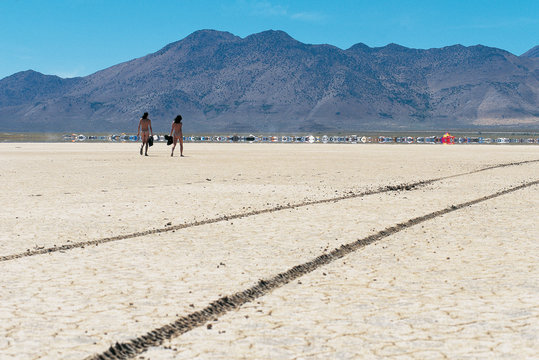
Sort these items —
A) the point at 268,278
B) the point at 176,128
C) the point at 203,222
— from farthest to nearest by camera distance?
1. the point at 176,128
2. the point at 203,222
3. the point at 268,278

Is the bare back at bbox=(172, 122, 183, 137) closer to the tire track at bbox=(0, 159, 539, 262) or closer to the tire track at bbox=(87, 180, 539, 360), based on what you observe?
the tire track at bbox=(0, 159, 539, 262)

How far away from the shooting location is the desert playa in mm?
4613

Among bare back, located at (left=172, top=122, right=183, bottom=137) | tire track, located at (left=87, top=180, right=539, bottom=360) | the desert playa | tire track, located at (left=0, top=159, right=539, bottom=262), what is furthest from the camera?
bare back, located at (left=172, top=122, right=183, bottom=137)

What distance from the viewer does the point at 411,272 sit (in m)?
6.85

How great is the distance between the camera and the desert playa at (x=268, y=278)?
4613 millimetres

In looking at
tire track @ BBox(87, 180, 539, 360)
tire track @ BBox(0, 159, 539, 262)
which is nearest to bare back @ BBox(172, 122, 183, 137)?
tire track @ BBox(0, 159, 539, 262)

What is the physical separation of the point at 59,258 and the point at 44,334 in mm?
2860

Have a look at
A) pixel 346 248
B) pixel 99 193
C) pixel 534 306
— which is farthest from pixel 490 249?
pixel 99 193

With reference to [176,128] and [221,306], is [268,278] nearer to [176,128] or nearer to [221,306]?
[221,306]

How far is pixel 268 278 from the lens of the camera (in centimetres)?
654

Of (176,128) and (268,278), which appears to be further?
(176,128)

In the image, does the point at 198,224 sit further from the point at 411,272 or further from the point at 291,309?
the point at 291,309

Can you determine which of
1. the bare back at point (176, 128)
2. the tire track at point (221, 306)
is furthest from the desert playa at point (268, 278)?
the bare back at point (176, 128)

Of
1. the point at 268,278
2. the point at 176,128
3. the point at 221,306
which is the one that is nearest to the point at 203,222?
the point at 268,278
